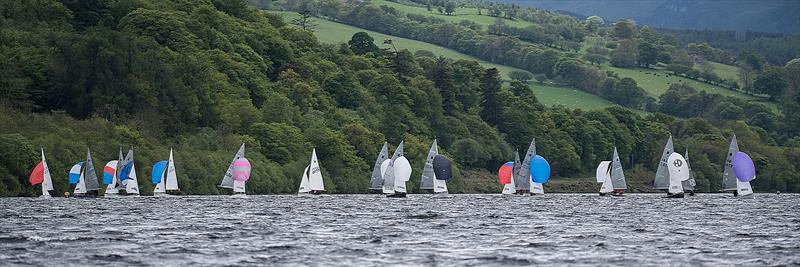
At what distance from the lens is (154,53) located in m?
160

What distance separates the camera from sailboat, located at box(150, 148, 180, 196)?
124 metres

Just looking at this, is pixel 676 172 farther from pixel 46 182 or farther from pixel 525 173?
pixel 46 182

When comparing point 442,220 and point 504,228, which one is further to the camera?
point 442,220

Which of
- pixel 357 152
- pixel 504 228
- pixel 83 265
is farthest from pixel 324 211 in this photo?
pixel 357 152

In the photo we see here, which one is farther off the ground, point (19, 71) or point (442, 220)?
point (19, 71)

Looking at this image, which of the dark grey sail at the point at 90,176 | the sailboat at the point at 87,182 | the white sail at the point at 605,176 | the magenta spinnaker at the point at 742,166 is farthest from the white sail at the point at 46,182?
the magenta spinnaker at the point at 742,166

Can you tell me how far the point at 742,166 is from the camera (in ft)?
429

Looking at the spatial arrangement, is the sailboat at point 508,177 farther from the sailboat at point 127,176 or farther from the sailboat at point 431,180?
the sailboat at point 127,176

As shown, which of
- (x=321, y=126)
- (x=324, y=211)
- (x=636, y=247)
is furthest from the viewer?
(x=321, y=126)

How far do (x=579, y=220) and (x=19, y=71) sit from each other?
8573 centimetres

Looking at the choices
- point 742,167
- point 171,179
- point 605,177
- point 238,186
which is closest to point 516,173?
point 605,177

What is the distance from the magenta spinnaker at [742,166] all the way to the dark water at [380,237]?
35.8 metres

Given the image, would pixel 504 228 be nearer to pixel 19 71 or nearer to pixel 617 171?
pixel 617 171

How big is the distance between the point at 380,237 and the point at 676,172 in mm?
77811
